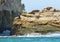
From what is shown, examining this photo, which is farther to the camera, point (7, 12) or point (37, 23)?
point (7, 12)

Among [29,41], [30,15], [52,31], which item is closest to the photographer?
[29,41]

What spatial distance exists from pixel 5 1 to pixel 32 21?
6874 mm

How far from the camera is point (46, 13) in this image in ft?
120

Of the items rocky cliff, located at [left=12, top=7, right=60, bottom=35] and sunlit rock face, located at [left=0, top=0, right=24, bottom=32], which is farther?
sunlit rock face, located at [left=0, top=0, right=24, bottom=32]

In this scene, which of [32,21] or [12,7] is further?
[12,7]

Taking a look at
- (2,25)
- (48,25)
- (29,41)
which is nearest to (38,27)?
(48,25)

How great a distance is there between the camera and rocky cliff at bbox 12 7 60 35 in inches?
1324

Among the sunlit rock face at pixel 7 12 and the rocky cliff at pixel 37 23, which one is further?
the sunlit rock face at pixel 7 12

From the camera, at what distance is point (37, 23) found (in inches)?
1368

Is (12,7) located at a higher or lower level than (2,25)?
higher

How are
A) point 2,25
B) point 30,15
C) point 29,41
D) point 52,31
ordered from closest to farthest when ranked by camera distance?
point 29,41 < point 52,31 < point 30,15 < point 2,25

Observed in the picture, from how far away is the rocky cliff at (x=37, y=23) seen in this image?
3362cm

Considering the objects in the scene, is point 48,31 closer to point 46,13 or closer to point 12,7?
point 46,13

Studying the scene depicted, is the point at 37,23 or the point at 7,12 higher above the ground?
the point at 7,12
